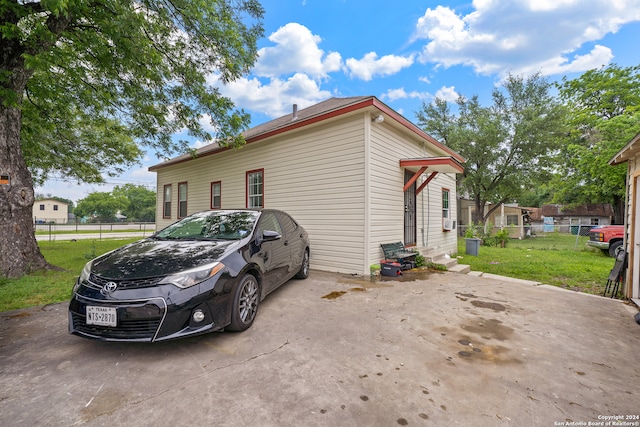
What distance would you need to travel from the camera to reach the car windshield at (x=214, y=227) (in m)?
3.57

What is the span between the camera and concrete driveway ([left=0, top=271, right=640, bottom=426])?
5.81 feet

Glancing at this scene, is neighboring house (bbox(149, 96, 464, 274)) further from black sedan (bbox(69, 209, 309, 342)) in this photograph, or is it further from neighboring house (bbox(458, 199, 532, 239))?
Answer: neighboring house (bbox(458, 199, 532, 239))

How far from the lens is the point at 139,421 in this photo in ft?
5.49

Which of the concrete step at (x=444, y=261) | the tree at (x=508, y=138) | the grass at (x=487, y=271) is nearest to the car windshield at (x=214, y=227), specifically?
the grass at (x=487, y=271)

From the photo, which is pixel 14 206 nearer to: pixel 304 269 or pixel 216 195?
pixel 216 195

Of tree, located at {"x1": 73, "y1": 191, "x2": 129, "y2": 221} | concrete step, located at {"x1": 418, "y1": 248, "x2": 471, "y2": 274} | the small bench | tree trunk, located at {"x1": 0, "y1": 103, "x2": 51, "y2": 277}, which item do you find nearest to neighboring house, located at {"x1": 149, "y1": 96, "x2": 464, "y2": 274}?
the small bench

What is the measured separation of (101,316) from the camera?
2.33 metres

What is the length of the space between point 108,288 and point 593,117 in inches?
998

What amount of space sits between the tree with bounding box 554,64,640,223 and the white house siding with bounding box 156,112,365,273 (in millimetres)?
15277

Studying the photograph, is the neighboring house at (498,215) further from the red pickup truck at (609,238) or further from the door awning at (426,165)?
the door awning at (426,165)

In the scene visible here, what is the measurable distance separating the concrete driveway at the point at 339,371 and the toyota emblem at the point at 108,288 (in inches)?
23.7

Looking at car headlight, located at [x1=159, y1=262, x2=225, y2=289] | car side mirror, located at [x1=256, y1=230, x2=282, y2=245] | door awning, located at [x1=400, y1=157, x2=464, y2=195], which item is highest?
door awning, located at [x1=400, y1=157, x2=464, y2=195]

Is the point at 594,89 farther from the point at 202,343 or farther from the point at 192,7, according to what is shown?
the point at 202,343

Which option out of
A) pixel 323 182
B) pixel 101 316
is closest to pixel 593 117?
pixel 323 182
